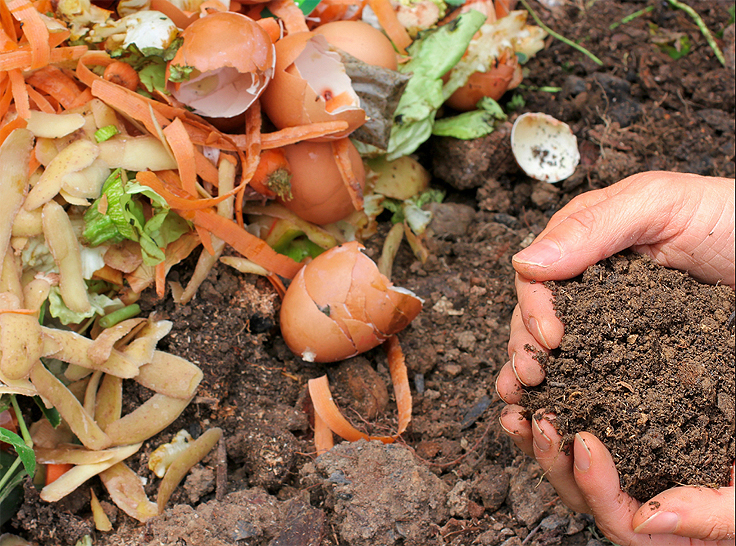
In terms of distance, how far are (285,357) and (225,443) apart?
0.33m

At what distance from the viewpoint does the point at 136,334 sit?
1727 mm

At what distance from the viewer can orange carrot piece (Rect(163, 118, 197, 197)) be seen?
5.50 feet

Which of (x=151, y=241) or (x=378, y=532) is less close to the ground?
(x=151, y=241)

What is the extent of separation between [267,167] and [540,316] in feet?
3.16

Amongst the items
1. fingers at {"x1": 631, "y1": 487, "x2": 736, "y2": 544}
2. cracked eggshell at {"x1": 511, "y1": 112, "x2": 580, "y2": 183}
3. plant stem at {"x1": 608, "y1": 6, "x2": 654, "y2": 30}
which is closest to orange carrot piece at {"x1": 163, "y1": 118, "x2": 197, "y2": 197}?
cracked eggshell at {"x1": 511, "y1": 112, "x2": 580, "y2": 183}

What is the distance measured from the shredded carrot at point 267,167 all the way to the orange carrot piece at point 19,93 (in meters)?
0.63

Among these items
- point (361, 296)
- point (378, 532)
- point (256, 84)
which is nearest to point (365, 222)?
point (361, 296)

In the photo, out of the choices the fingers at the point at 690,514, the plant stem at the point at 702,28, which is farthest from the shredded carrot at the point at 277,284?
the plant stem at the point at 702,28

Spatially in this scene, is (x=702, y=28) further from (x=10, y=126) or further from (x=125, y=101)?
(x=10, y=126)

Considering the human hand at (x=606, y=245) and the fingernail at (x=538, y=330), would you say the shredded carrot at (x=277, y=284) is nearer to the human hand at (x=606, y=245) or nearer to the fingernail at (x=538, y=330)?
the human hand at (x=606, y=245)

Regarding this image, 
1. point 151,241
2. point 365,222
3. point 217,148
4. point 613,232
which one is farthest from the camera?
point 365,222

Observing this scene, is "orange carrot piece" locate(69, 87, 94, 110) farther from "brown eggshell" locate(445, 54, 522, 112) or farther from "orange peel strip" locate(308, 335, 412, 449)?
"brown eggshell" locate(445, 54, 522, 112)

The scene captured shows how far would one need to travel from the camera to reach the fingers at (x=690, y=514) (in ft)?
3.92

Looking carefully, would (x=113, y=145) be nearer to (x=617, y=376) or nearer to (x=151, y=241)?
(x=151, y=241)
